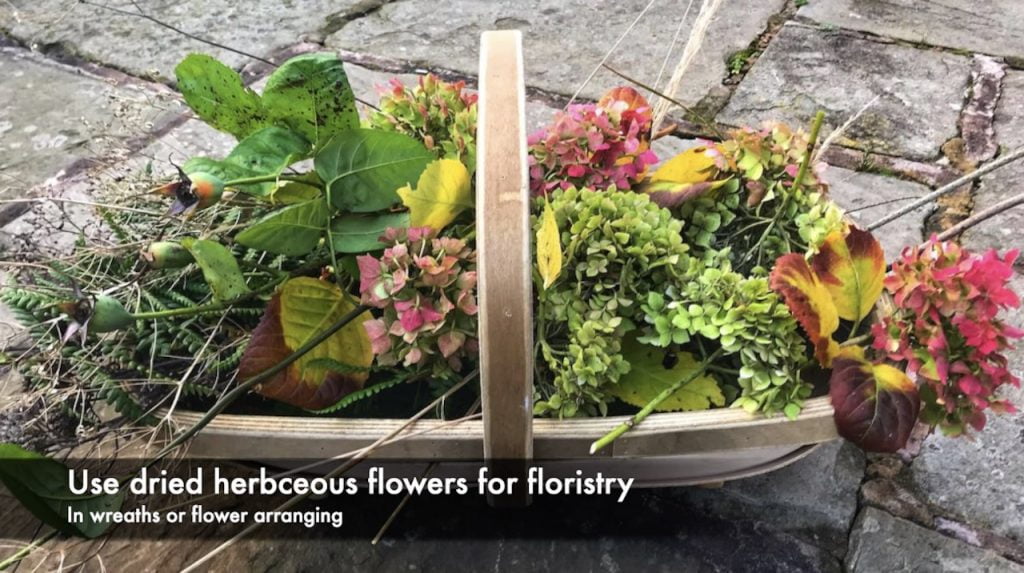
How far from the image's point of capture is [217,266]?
74cm

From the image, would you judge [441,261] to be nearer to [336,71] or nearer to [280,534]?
[336,71]

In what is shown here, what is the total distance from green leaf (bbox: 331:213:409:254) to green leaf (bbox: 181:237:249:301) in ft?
0.36

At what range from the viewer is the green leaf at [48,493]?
67 cm

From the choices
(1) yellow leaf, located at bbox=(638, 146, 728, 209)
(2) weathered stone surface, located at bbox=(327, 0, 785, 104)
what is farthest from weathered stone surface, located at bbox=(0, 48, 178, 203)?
(1) yellow leaf, located at bbox=(638, 146, 728, 209)

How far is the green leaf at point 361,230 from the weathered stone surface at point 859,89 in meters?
0.92

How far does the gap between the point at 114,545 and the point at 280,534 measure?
0.62ft

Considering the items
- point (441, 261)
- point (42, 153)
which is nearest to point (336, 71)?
point (441, 261)

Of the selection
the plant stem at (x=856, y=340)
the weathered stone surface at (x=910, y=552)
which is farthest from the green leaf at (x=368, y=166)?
the weathered stone surface at (x=910, y=552)

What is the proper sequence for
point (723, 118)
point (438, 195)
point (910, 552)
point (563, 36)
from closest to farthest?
point (438, 195)
point (910, 552)
point (723, 118)
point (563, 36)

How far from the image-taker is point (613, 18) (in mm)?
1875

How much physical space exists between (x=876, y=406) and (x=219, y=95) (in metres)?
0.71

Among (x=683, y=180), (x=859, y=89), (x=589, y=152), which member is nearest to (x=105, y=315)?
(x=589, y=152)

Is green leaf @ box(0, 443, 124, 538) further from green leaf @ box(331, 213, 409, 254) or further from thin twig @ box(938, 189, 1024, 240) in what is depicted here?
thin twig @ box(938, 189, 1024, 240)

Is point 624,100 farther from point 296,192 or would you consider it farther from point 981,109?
point 981,109
